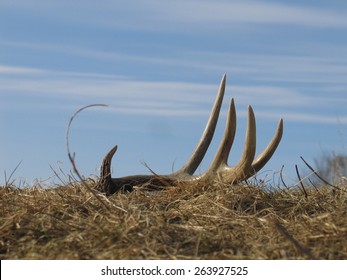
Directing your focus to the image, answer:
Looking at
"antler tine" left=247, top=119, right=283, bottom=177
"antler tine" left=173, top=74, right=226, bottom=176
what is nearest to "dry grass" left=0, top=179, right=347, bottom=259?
"antler tine" left=247, top=119, right=283, bottom=177

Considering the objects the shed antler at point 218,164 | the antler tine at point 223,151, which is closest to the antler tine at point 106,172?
the shed antler at point 218,164

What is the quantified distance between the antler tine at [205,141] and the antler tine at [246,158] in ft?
1.29

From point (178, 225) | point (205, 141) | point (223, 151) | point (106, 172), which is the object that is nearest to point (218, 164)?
point (223, 151)

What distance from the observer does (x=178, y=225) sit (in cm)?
366

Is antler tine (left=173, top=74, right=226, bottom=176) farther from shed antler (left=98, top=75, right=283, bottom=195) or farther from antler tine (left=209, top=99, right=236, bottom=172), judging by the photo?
antler tine (left=209, top=99, right=236, bottom=172)

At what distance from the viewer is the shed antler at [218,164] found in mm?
4754

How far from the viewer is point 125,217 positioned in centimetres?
364

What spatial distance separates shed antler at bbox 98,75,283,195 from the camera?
4754 mm

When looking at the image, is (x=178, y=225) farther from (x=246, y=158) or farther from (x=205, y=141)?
(x=205, y=141)

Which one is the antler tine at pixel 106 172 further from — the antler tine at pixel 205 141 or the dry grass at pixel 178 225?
the antler tine at pixel 205 141

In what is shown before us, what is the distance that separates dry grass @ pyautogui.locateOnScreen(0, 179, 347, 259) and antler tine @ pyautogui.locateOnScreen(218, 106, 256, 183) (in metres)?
0.15

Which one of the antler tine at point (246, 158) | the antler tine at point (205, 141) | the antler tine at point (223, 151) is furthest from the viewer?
the antler tine at point (205, 141)
